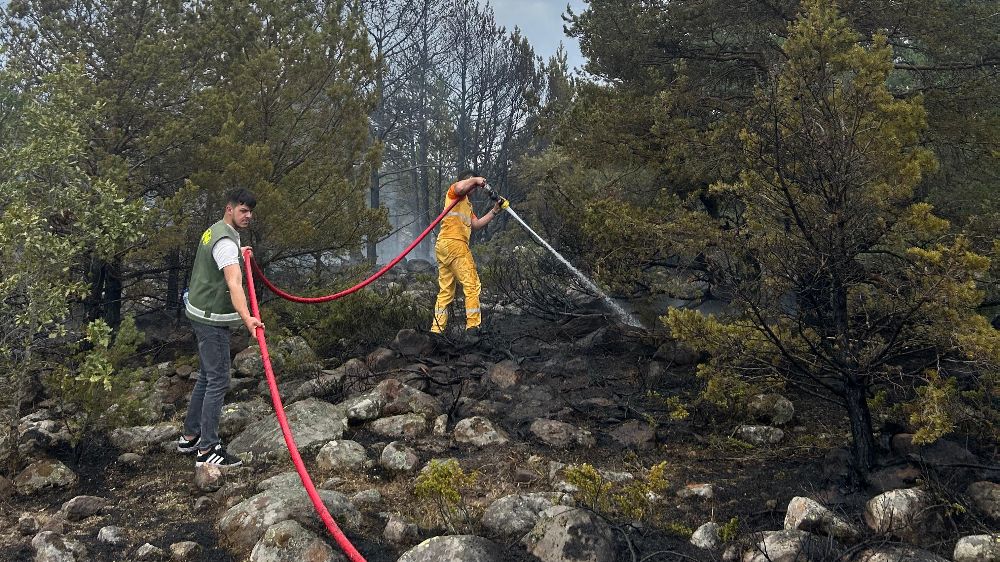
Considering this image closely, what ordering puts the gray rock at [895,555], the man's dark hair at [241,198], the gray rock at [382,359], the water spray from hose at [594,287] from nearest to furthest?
the gray rock at [895,555], the man's dark hair at [241,198], the gray rock at [382,359], the water spray from hose at [594,287]

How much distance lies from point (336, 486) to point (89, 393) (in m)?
2.11

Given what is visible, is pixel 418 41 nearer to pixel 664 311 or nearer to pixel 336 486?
pixel 664 311

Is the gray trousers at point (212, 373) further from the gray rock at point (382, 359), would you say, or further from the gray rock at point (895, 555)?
the gray rock at point (895, 555)

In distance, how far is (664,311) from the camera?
8344 mm

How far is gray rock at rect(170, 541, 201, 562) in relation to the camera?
10.3 feet

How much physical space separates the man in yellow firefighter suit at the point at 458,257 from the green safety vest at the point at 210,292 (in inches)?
113

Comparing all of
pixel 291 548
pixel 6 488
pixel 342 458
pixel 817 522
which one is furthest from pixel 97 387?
pixel 817 522

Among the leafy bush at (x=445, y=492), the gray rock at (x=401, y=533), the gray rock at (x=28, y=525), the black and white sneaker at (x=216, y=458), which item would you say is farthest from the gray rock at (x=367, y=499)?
the gray rock at (x=28, y=525)

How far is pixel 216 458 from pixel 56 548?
4.14ft

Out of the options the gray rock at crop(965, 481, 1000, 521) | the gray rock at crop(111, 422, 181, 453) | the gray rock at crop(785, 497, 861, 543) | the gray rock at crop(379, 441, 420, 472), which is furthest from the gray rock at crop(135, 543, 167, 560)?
the gray rock at crop(965, 481, 1000, 521)

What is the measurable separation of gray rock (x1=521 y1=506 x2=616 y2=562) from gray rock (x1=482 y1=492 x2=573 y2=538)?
0.65ft

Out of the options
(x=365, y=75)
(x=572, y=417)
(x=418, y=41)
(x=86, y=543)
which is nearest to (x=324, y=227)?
(x=365, y=75)

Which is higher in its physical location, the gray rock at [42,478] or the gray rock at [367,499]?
the gray rock at [42,478]

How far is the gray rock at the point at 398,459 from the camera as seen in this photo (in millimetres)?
4383
